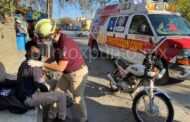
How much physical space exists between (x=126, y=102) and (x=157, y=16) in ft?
10.5

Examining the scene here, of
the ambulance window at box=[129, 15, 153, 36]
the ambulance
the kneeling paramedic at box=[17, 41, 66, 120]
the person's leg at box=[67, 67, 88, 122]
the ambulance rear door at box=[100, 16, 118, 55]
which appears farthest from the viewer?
the ambulance rear door at box=[100, 16, 118, 55]

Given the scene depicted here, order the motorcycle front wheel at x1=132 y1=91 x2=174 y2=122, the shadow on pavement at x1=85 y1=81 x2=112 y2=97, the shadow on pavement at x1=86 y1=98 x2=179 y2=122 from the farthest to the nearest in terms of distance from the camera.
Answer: the shadow on pavement at x1=85 y1=81 x2=112 y2=97
the shadow on pavement at x1=86 y1=98 x2=179 y2=122
the motorcycle front wheel at x1=132 y1=91 x2=174 y2=122

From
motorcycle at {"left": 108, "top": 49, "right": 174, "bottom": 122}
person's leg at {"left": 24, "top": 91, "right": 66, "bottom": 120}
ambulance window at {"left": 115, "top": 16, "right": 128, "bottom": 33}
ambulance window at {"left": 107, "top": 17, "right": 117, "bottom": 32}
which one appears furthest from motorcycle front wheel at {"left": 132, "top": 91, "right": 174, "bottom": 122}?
ambulance window at {"left": 107, "top": 17, "right": 117, "bottom": 32}

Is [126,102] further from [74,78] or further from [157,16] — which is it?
[157,16]

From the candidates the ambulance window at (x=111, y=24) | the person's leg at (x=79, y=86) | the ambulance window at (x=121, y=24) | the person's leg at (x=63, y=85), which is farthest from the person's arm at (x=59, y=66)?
the ambulance window at (x=111, y=24)

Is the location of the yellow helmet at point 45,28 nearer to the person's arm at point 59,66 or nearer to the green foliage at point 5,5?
the person's arm at point 59,66

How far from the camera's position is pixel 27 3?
26.3 feet

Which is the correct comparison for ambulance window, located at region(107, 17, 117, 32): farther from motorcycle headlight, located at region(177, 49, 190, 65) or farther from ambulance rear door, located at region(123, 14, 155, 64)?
motorcycle headlight, located at region(177, 49, 190, 65)

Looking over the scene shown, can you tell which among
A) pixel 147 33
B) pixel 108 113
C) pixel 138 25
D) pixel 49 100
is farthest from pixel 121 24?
pixel 49 100

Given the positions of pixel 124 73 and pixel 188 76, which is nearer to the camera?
pixel 124 73

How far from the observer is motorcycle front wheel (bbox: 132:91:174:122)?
4891 mm

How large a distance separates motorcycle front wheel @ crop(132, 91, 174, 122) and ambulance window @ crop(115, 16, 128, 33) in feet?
16.6

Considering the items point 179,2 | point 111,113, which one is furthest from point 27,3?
point 179,2

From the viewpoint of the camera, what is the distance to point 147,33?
328 inches
